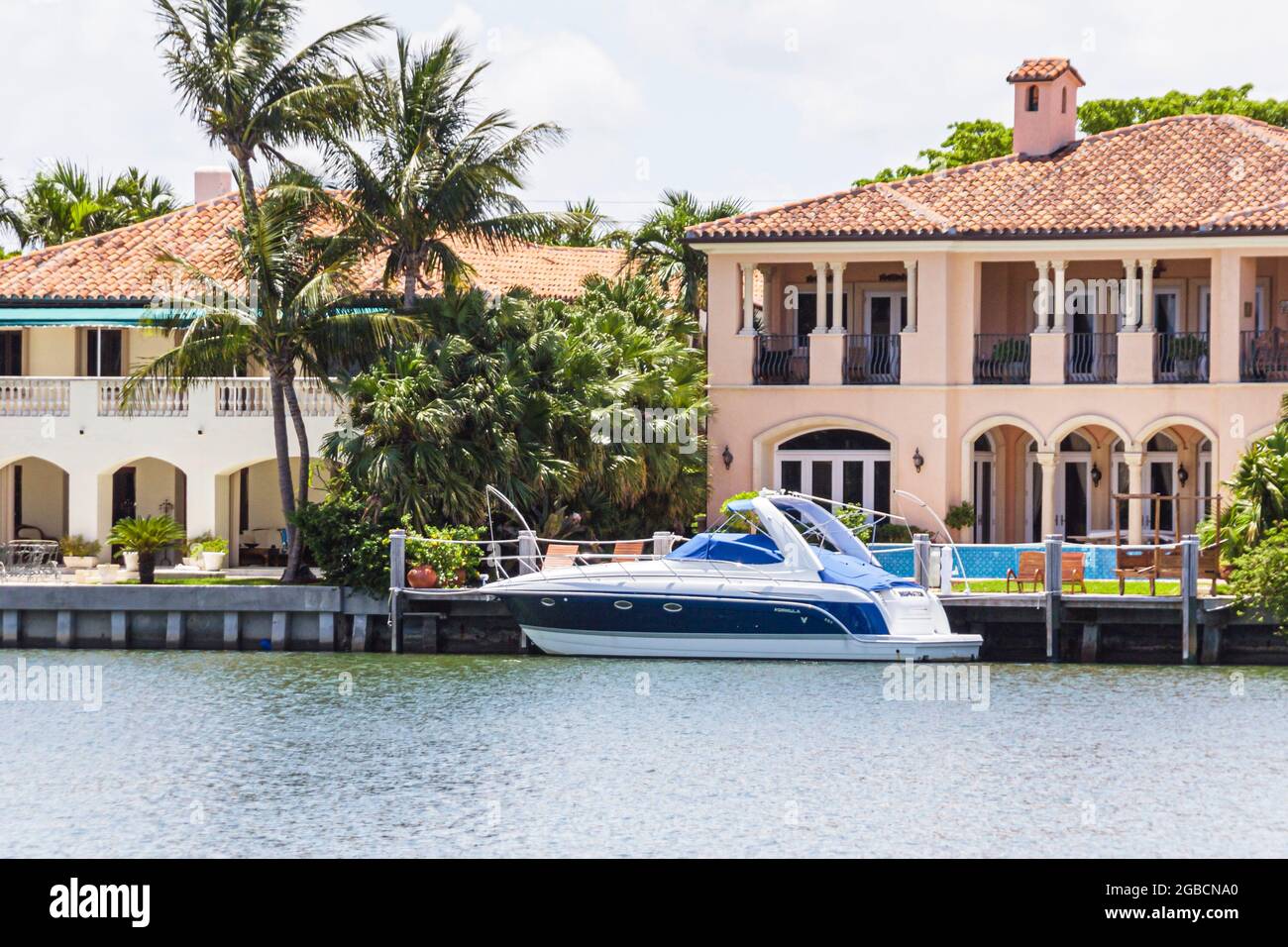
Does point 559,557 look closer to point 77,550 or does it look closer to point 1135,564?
point 1135,564

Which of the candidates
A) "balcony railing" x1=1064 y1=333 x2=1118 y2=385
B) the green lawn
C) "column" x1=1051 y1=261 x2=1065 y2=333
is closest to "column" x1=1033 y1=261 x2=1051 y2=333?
"column" x1=1051 y1=261 x2=1065 y2=333

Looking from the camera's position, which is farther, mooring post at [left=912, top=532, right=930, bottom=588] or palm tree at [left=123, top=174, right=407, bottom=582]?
palm tree at [left=123, top=174, right=407, bottom=582]

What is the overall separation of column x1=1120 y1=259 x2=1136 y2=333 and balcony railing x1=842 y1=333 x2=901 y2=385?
4.62 m

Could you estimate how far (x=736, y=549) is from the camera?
32.8 m

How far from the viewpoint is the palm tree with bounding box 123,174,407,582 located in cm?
3794

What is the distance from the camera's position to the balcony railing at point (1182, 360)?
135 feet

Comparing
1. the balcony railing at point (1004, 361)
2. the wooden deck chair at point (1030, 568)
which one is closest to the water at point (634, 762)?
the wooden deck chair at point (1030, 568)

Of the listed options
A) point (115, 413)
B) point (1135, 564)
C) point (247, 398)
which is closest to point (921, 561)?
point (1135, 564)

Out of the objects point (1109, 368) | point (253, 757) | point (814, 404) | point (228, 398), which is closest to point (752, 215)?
point (814, 404)

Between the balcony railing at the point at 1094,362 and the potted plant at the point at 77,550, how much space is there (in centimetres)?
2007

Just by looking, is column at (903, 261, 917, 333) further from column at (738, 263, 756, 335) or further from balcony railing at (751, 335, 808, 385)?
column at (738, 263, 756, 335)

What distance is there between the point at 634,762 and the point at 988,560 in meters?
11.6
